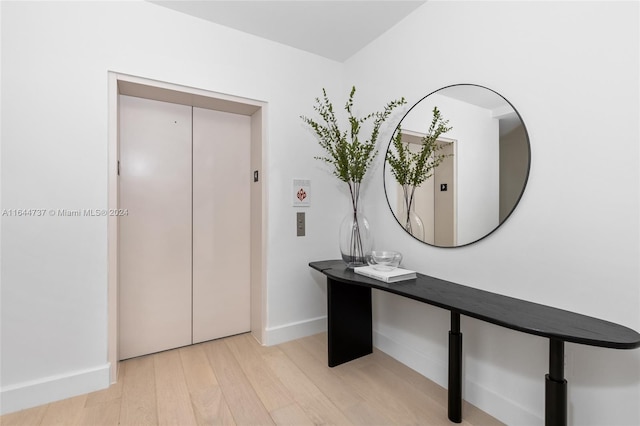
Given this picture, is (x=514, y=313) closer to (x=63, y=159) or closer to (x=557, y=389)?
(x=557, y=389)

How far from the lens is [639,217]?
118cm

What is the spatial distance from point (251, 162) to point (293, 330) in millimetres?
1495

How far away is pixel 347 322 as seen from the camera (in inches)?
87.7

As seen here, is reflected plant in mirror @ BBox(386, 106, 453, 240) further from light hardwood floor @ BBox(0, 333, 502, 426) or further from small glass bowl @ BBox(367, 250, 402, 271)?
light hardwood floor @ BBox(0, 333, 502, 426)

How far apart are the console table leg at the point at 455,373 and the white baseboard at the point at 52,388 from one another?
79.7 inches

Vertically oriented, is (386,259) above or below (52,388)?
above

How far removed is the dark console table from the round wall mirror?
1.21 feet

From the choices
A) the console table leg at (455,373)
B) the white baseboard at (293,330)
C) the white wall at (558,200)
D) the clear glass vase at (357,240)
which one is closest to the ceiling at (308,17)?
the white wall at (558,200)

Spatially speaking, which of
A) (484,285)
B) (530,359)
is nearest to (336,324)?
(484,285)

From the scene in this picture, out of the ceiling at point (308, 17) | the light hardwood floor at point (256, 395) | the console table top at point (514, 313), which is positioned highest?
the ceiling at point (308, 17)

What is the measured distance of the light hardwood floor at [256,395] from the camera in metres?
1.63

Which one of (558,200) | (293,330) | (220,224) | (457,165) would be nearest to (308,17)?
(457,165)

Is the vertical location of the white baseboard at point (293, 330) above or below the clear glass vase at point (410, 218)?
below

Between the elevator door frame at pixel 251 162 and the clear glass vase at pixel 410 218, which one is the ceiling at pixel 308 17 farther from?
the clear glass vase at pixel 410 218
